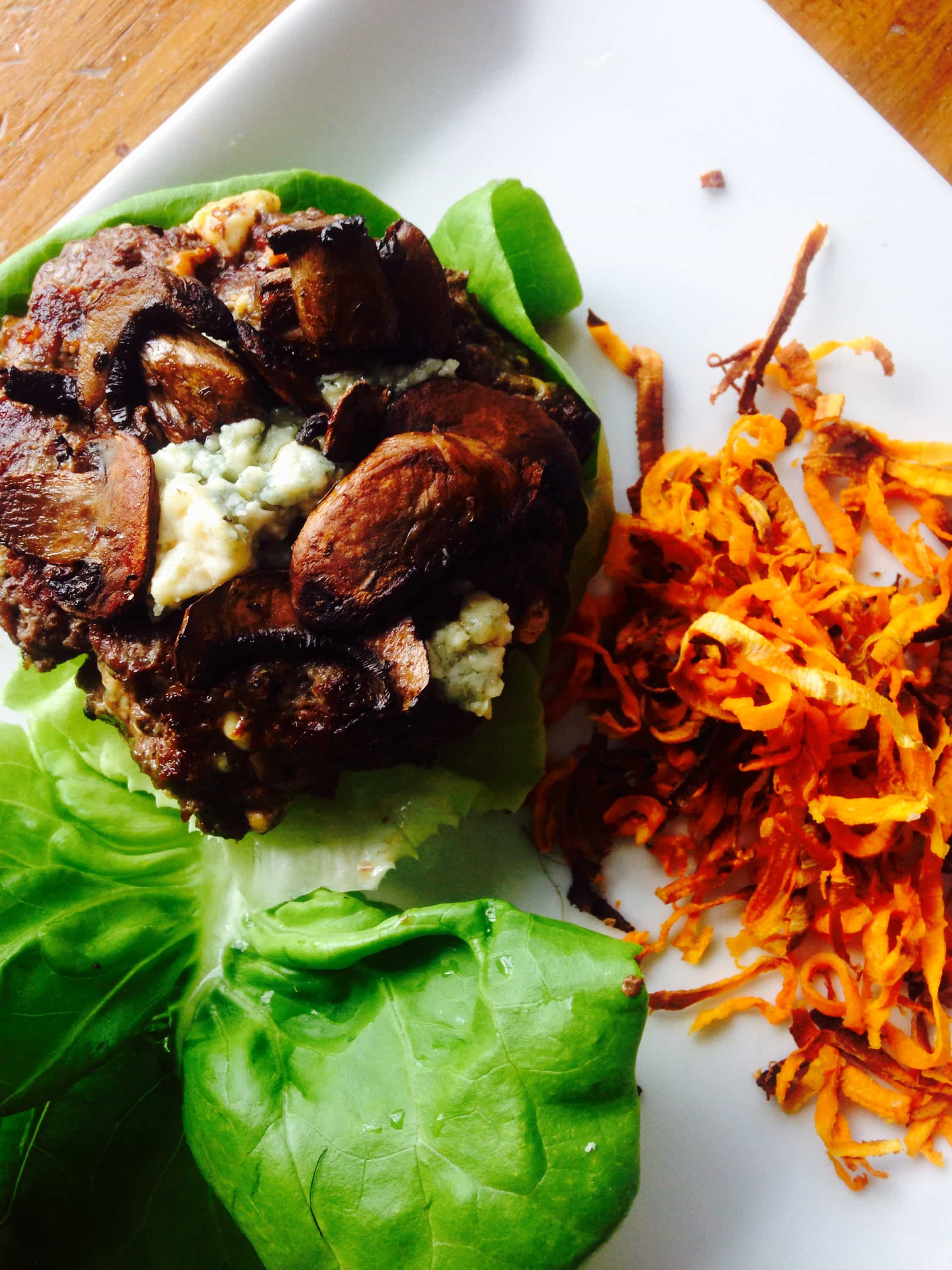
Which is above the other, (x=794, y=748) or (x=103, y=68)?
(x=103, y=68)

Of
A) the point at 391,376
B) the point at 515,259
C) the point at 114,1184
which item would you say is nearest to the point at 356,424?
the point at 391,376

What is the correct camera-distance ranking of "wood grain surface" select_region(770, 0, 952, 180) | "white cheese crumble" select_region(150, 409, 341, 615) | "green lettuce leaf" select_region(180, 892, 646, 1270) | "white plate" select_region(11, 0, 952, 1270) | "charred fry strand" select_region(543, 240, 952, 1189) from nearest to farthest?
1. "white cheese crumble" select_region(150, 409, 341, 615)
2. "green lettuce leaf" select_region(180, 892, 646, 1270)
3. "charred fry strand" select_region(543, 240, 952, 1189)
4. "white plate" select_region(11, 0, 952, 1270)
5. "wood grain surface" select_region(770, 0, 952, 180)

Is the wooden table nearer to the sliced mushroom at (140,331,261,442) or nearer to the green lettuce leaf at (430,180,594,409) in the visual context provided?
the green lettuce leaf at (430,180,594,409)

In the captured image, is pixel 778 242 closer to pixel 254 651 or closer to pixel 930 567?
pixel 930 567

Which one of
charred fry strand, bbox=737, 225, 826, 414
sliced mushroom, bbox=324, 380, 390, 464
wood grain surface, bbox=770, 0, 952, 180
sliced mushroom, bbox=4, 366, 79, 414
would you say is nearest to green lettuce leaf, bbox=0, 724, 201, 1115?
sliced mushroom, bbox=4, 366, 79, 414

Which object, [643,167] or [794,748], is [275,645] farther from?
[643,167]
